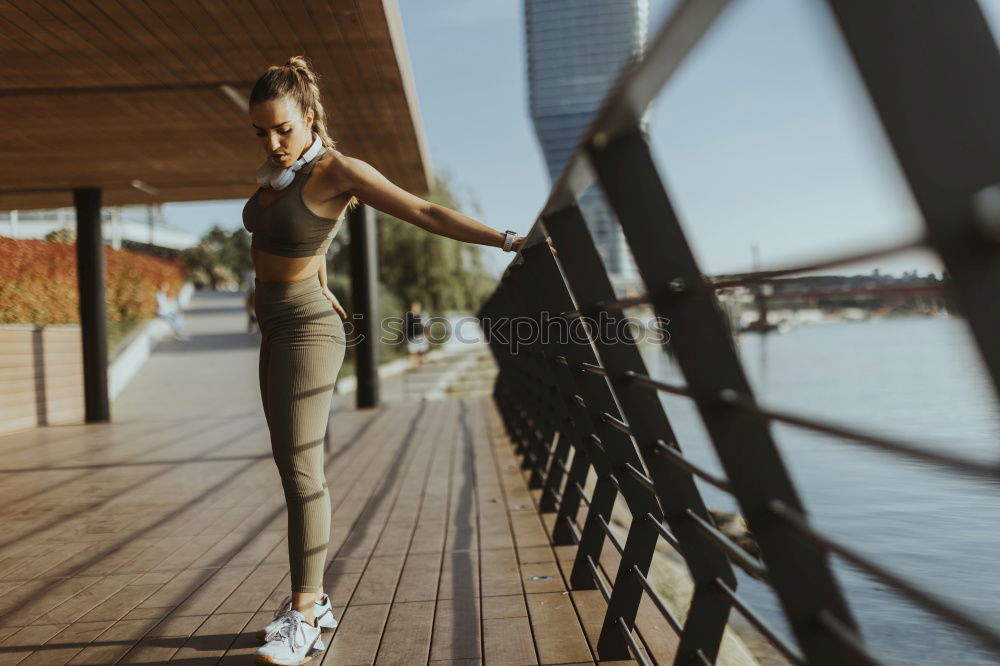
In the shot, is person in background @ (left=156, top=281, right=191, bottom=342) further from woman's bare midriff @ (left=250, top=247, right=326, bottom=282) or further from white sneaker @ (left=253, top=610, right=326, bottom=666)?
white sneaker @ (left=253, top=610, right=326, bottom=666)

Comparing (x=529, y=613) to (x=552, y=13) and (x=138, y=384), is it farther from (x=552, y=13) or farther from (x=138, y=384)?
(x=552, y=13)

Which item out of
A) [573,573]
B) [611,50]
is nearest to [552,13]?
[611,50]

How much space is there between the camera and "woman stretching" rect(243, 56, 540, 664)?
7.74 feet

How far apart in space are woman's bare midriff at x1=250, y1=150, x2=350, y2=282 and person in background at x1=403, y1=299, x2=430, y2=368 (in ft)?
53.8

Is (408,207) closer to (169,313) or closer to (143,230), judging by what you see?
(169,313)

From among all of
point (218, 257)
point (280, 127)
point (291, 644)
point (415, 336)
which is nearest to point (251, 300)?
point (280, 127)

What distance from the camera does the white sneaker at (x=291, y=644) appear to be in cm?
228

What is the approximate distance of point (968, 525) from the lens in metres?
8.30

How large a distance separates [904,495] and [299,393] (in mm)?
10128

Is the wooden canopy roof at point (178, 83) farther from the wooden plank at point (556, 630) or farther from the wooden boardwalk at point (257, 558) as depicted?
the wooden plank at point (556, 630)

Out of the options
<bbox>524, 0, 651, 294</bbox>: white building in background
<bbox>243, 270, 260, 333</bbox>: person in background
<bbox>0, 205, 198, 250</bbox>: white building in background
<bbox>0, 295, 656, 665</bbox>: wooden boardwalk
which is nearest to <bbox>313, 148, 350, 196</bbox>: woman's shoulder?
<bbox>243, 270, 260, 333</bbox>: person in background

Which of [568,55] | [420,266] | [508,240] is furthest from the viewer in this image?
[568,55]

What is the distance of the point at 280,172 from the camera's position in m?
2.38

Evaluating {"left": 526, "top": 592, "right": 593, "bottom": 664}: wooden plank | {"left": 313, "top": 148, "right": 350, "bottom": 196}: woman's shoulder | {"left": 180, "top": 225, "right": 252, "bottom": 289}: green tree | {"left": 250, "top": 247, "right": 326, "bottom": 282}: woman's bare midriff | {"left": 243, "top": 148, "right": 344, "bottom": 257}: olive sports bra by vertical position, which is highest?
{"left": 180, "top": 225, "right": 252, "bottom": 289}: green tree
